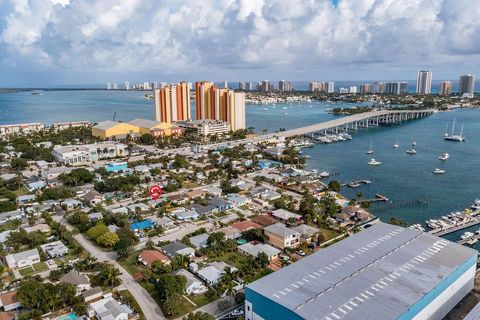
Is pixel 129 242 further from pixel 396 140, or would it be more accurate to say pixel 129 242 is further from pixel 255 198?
pixel 396 140

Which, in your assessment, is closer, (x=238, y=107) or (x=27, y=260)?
(x=27, y=260)

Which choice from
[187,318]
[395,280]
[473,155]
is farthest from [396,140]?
[187,318]

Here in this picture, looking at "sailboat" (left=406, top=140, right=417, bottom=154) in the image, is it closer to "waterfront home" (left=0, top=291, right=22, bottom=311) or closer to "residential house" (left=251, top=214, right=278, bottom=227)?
"residential house" (left=251, top=214, right=278, bottom=227)

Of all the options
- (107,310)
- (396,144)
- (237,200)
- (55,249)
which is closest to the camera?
(107,310)

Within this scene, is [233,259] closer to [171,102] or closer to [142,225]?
[142,225]

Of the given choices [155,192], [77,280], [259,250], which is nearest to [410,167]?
[259,250]
